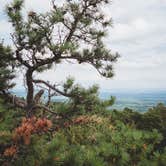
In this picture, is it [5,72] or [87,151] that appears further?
[5,72]

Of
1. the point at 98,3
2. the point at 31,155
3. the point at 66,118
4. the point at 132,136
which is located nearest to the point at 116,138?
the point at 132,136

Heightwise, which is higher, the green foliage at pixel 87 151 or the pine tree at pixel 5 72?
the pine tree at pixel 5 72

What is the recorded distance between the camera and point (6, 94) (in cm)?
1591

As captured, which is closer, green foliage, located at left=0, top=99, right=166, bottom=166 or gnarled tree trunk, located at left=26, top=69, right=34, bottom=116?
green foliage, located at left=0, top=99, right=166, bottom=166

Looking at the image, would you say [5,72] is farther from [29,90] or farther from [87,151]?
[87,151]

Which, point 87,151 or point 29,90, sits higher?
point 29,90

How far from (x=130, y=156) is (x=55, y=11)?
668cm

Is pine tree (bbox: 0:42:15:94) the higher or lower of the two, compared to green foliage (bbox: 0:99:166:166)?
higher

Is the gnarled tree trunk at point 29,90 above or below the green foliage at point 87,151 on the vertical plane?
above

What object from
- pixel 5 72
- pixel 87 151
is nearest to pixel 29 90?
pixel 5 72

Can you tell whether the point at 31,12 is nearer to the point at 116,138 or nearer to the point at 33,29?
the point at 33,29

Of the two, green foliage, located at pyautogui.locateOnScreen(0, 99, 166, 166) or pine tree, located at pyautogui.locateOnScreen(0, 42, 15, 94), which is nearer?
green foliage, located at pyautogui.locateOnScreen(0, 99, 166, 166)

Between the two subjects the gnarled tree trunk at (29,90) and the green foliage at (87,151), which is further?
the gnarled tree trunk at (29,90)

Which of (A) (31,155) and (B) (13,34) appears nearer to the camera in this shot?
(A) (31,155)
